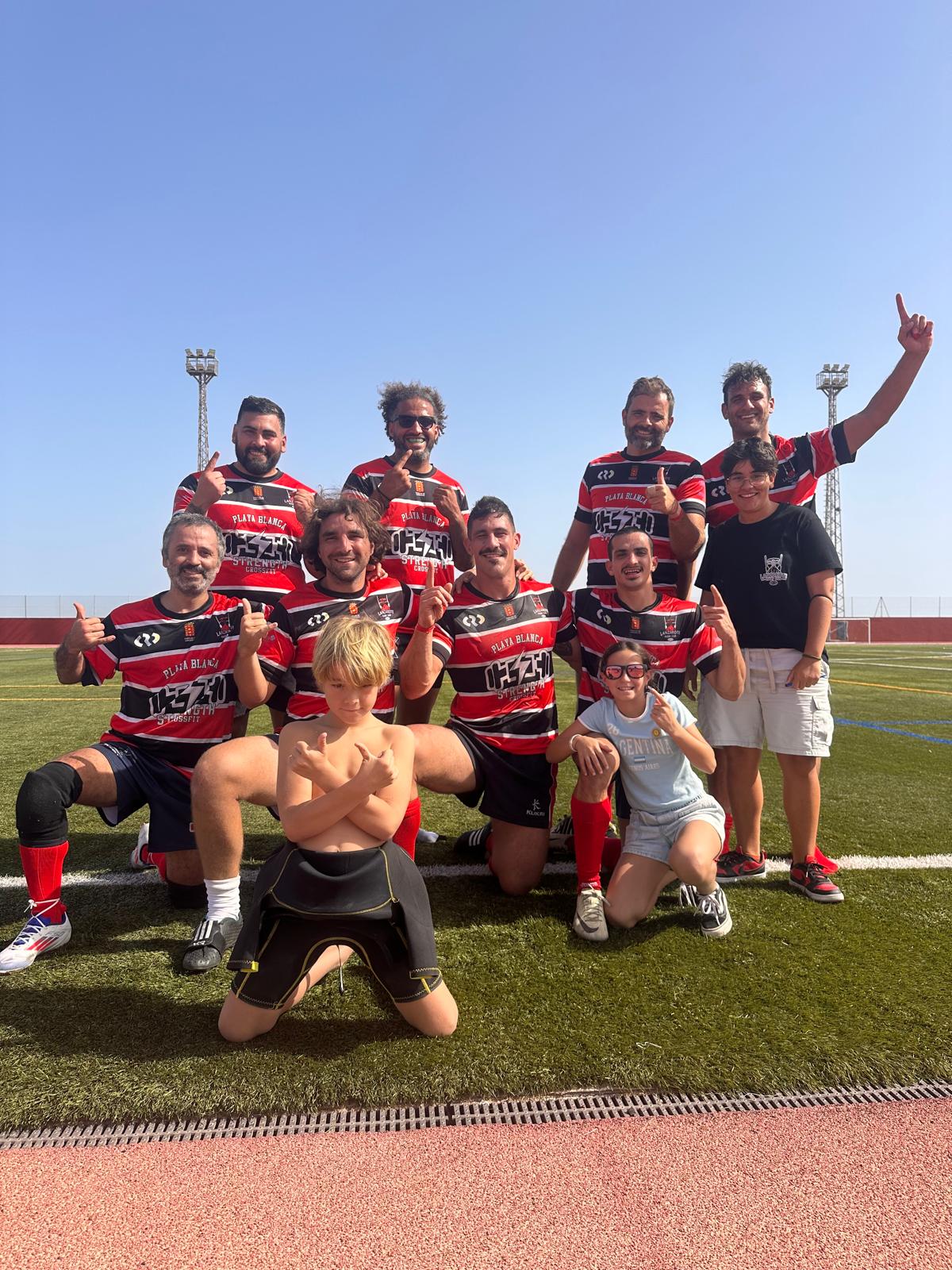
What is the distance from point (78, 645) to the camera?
325 centimetres

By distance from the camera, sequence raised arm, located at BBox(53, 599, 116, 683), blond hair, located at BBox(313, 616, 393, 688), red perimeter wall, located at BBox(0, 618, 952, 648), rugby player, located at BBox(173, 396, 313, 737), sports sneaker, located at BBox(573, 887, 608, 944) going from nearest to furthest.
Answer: blond hair, located at BBox(313, 616, 393, 688), sports sneaker, located at BBox(573, 887, 608, 944), raised arm, located at BBox(53, 599, 116, 683), rugby player, located at BBox(173, 396, 313, 737), red perimeter wall, located at BBox(0, 618, 952, 648)

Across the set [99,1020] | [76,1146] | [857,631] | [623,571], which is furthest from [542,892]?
[857,631]

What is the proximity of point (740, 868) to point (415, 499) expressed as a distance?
2651 mm

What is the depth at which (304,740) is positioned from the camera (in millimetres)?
2438

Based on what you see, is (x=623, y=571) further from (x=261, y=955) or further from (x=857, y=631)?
(x=857, y=631)

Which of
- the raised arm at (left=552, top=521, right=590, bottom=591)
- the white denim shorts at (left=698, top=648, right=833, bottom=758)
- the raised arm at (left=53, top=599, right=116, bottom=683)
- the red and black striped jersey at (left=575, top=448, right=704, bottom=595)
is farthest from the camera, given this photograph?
the raised arm at (left=552, top=521, right=590, bottom=591)

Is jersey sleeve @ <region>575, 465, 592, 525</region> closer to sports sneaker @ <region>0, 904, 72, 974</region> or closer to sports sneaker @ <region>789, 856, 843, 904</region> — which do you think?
sports sneaker @ <region>789, 856, 843, 904</region>

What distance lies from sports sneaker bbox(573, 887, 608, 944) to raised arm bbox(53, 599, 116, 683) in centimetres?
234

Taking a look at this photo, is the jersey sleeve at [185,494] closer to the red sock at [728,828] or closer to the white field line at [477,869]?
the white field line at [477,869]

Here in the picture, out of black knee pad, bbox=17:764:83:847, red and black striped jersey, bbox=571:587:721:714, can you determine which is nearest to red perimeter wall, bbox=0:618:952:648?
black knee pad, bbox=17:764:83:847

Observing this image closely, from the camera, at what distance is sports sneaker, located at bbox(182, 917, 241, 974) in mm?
2791

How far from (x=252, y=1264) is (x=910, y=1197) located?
1.42 metres

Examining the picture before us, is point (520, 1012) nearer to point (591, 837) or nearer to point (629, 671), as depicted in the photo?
point (591, 837)

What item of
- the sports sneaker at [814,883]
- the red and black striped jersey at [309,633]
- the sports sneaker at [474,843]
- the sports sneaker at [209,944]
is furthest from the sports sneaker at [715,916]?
the sports sneaker at [209,944]
